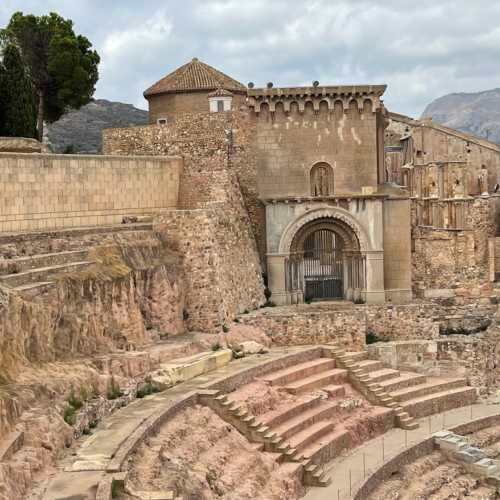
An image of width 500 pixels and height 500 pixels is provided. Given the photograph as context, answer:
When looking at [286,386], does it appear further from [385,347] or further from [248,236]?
[248,236]

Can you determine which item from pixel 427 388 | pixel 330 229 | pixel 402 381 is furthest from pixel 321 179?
pixel 427 388

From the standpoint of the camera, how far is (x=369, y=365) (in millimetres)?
25078

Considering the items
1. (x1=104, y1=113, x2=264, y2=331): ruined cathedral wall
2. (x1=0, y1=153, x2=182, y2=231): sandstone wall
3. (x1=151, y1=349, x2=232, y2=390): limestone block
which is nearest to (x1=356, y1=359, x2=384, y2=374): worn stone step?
(x1=104, y1=113, x2=264, y2=331): ruined cathedral wall

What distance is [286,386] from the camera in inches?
853

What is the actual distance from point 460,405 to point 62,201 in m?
12.8

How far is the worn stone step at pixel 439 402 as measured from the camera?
2367 centimetres

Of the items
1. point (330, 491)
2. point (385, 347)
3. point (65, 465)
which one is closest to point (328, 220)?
point (385, 347)

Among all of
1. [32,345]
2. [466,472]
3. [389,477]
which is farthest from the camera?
[466,472]

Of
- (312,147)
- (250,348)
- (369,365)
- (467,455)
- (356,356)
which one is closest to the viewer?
(467,455)

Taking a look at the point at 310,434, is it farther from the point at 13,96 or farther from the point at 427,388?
the point at 13,96

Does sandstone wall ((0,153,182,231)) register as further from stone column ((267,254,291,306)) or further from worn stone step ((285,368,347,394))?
worn stone step ((285,368,347,394))

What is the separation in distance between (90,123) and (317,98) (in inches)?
1306

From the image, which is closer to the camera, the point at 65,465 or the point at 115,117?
the point at 65,465

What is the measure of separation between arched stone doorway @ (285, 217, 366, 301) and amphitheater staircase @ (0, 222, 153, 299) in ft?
21.9
